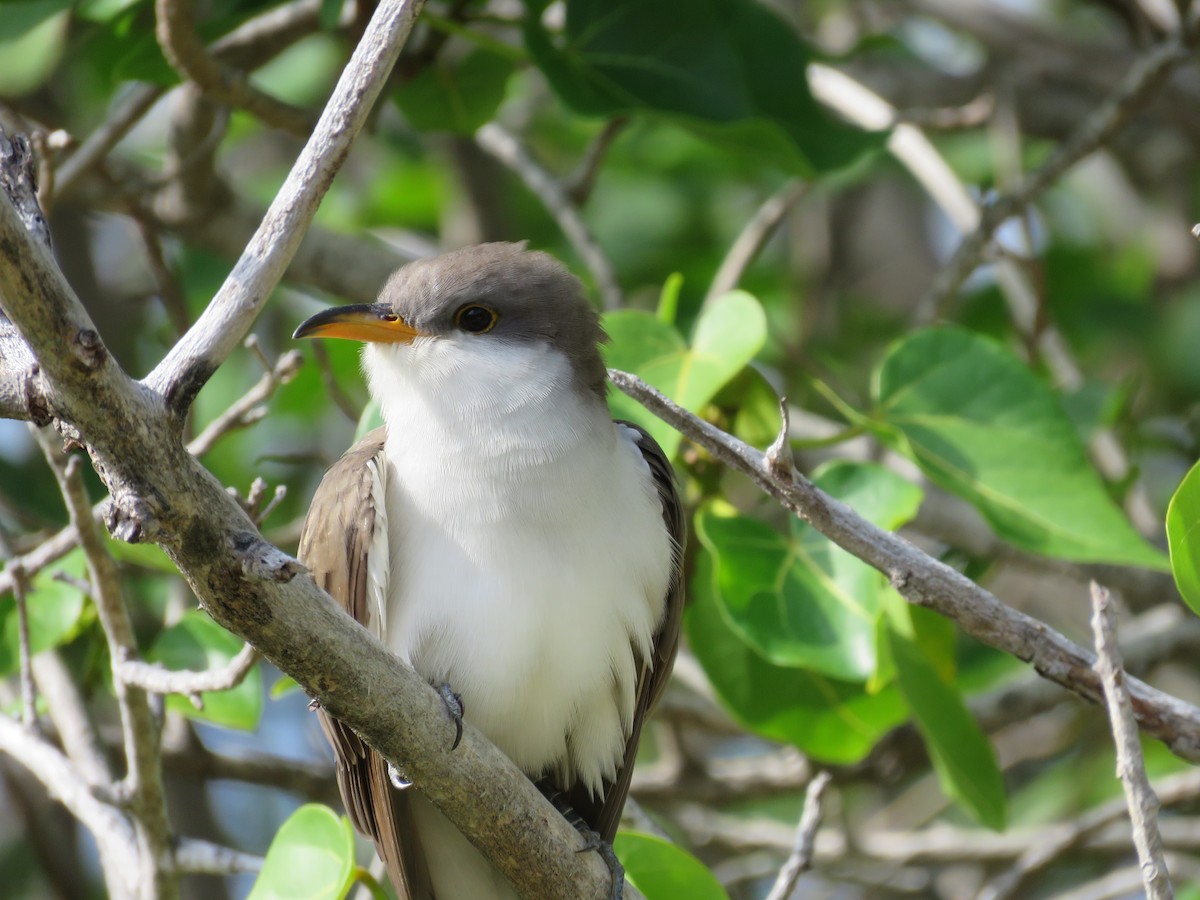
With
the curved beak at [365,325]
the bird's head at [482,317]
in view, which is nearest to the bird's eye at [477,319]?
the bird's head at [482,317]

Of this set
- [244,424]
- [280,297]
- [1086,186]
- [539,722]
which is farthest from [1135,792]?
[1086,186]

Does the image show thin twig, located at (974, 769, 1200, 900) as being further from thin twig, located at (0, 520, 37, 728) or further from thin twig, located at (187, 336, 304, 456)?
thin twig, located at (0, 520, 37, 728)

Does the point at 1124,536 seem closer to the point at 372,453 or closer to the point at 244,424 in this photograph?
the point at 372,453

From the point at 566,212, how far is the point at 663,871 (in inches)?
104

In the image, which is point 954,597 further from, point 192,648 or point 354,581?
point 192,648

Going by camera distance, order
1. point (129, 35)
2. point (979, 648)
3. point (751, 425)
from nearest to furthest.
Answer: point (751, 425)
point (129, 35)
point (979, 648)

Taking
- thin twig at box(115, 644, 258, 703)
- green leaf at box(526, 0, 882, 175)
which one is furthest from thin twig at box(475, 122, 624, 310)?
thin twig at box(115, 644, 258, 703)

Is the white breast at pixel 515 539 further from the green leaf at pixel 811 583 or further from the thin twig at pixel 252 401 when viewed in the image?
the thin twig at pixel 252 401

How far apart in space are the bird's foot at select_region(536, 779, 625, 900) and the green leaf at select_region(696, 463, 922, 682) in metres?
0.63

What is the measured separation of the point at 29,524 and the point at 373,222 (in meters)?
2.99

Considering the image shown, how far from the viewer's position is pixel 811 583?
3637 millimetres

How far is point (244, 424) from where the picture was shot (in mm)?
3438

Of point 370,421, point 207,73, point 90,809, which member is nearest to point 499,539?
point 370,421

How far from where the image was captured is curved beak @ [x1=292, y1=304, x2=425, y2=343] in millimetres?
3314
